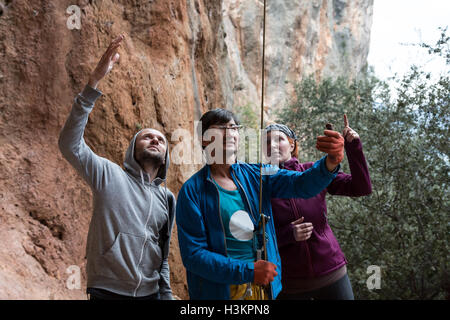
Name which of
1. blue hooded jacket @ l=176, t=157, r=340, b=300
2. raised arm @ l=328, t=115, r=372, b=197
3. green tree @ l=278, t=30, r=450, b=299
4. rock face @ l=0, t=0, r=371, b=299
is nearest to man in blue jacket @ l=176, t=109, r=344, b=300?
blue hooded jacket @ l=176, t=157, r=340, b=300

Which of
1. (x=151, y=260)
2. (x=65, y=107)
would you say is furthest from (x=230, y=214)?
(x=65, y=107)

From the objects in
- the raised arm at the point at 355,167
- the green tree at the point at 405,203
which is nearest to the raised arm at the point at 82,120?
the raised arm at the point at 355,167

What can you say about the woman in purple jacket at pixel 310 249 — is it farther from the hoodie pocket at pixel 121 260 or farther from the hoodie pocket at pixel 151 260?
the hoodie pocket at pixel 121 260

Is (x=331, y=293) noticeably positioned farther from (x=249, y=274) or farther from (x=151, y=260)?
(x=151, y=260)

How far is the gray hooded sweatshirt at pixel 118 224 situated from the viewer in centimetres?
239

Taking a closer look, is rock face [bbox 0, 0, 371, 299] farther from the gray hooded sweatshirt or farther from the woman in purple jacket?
the woman in purple jacket

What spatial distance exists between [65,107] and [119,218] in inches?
133

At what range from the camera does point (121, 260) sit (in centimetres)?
240

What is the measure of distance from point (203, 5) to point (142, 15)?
8.13 feet

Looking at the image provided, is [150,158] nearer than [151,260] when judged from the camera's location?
No

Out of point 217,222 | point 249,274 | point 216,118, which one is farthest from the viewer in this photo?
point 216,118

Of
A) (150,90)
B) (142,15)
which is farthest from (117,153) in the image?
(142,15)

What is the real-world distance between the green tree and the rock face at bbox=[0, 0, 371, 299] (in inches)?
106

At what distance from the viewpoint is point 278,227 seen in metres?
2.77
